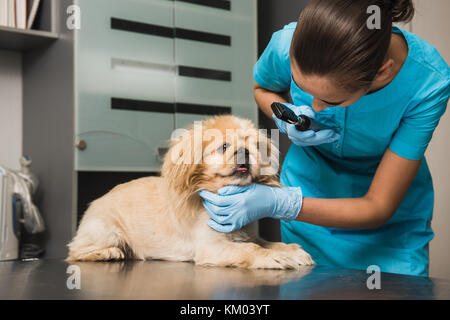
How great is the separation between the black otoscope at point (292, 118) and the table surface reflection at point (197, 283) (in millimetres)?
377

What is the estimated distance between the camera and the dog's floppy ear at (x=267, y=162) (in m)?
1.23

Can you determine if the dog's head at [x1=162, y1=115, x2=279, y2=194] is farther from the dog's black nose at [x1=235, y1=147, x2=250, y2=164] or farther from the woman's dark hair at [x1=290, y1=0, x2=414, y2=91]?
the woman's dark hair at [x1=290, y1=0, x2=414, y2=91]

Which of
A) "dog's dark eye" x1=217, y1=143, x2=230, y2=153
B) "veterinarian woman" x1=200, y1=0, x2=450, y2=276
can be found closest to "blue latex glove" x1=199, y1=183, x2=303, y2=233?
"veterinarian woman" x1=200, y1=0, x2=450, y2=276

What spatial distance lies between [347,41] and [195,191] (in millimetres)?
536

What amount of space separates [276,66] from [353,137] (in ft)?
1.06

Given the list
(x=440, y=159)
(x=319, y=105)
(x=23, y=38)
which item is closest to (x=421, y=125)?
(x=319, y=105)

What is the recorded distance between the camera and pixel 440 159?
231cm

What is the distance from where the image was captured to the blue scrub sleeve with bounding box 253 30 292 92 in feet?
4.39

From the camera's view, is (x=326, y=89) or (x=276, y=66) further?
(x=276, y=66)

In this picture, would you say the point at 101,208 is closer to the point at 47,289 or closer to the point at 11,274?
the point at 11,274

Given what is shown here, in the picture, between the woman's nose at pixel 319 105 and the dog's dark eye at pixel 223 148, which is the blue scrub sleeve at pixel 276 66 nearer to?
the woman's nose at pixel 319 105

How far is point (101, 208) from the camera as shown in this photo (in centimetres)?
134

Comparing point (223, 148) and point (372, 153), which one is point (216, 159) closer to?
point (223, 148)

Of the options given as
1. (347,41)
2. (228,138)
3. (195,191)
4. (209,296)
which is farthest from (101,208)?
(347,41)
